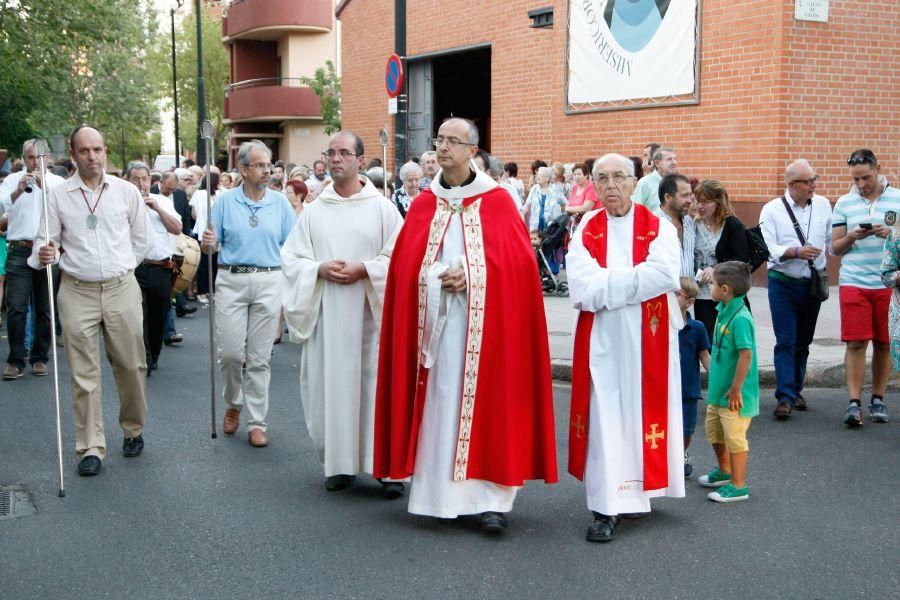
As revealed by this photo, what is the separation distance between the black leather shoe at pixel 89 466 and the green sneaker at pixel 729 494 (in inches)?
148

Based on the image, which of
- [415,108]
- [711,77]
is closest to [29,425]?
[711,77]

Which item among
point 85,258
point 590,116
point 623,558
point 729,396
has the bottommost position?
point 623,558

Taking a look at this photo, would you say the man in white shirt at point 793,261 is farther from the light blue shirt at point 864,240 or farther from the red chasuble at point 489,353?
the red chasuble at point 489,353

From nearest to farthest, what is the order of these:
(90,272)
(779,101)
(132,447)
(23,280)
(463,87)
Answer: (90,272), (132,447), (23,280), (779,101), (463,87)

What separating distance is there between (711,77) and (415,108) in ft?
33.8

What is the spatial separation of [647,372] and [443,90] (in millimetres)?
20913

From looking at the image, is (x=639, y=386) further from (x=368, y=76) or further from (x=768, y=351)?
(x=368, y=76)

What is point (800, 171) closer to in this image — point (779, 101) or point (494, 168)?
point (494, 168)

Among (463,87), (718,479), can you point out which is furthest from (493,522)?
(463,87)

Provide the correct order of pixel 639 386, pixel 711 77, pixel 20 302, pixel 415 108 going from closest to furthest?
pixel 639 386, pixel 20 302, pixel 711 77, pixel 415 108

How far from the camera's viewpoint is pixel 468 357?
5.79 meters

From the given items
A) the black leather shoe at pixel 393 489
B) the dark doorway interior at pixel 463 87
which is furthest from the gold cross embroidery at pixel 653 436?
the dark doorway interior at pixel 463 87

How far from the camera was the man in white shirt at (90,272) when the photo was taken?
694cm

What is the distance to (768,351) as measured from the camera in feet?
34.3
